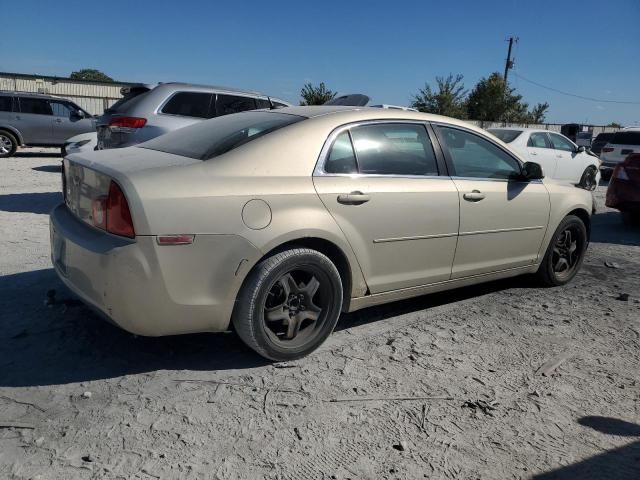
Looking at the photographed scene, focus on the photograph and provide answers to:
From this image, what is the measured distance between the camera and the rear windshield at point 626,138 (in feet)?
53.4

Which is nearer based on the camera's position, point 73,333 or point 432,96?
point 73,333

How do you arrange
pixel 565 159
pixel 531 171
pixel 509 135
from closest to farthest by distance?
pixel 531 171
pixel 509 135
pixel 565 159

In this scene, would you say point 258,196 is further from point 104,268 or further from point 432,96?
point 432,96

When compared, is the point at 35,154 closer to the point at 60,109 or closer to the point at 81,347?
the point at 60,109

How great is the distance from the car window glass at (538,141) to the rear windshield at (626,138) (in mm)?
6342

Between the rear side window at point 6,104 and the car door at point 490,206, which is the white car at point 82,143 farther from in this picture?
the car door at point 490,206

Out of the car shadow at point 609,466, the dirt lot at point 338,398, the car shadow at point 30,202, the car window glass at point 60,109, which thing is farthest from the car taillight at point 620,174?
the car window glass at point 60,109

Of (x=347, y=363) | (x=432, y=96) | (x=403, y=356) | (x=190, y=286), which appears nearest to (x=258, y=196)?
(x=190, y=286)

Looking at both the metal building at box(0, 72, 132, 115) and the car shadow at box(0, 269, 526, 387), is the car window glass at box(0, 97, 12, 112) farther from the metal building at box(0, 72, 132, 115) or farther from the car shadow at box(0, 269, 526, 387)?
the metal building at box(0, 72, 132, 115)

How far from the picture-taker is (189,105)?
7621 mm

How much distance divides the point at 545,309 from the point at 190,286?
9.99 feet

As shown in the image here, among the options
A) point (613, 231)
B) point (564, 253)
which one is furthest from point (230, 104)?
point (613, 231)

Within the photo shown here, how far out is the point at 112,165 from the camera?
3.10m

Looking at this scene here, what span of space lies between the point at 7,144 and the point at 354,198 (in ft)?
49.5
